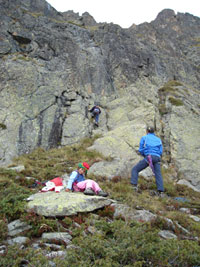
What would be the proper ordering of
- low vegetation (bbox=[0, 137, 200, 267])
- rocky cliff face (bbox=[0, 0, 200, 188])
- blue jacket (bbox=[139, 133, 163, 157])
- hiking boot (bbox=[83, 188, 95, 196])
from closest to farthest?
low vegetation (bbox=[0, 137, 200, 267]) < hiking boot (bbox=[83, 188, 95, 196]) < blue jacket (bbox=[139, 133, 163, 157]) < rocky cliff face (bbox=[0, 0, 200, 188])

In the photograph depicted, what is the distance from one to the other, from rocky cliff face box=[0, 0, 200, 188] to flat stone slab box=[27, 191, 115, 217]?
5077 millimetres

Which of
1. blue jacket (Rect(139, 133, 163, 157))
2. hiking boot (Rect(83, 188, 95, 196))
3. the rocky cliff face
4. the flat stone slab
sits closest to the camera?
the flat stone slab

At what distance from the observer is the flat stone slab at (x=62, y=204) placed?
6.09 m

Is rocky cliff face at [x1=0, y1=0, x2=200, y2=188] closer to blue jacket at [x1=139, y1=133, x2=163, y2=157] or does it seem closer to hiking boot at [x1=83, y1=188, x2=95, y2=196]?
blue jacket at [x1=139, y1=133, x2=163, y2=157]

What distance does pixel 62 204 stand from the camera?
638cm

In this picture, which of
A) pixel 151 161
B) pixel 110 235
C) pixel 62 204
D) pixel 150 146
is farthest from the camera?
pixel 150 146

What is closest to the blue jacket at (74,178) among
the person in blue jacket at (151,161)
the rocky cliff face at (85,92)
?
the person in blue jacket at (151,161)

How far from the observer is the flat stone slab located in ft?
20.0

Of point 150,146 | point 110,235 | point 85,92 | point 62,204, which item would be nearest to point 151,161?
point 150,146

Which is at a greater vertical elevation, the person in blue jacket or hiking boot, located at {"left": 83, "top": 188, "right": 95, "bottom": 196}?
the person in blue jacket

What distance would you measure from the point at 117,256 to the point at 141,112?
16956mm

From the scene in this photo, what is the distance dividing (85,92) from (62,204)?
1646 cm

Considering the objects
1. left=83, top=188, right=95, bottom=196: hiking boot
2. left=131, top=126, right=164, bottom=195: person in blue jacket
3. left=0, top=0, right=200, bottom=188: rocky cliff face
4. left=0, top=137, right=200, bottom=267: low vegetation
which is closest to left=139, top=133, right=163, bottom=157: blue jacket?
left=131, top=126, right=164, bottom=195: person in blue jacket

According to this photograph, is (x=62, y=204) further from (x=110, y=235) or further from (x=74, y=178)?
(x=74, y=178)
